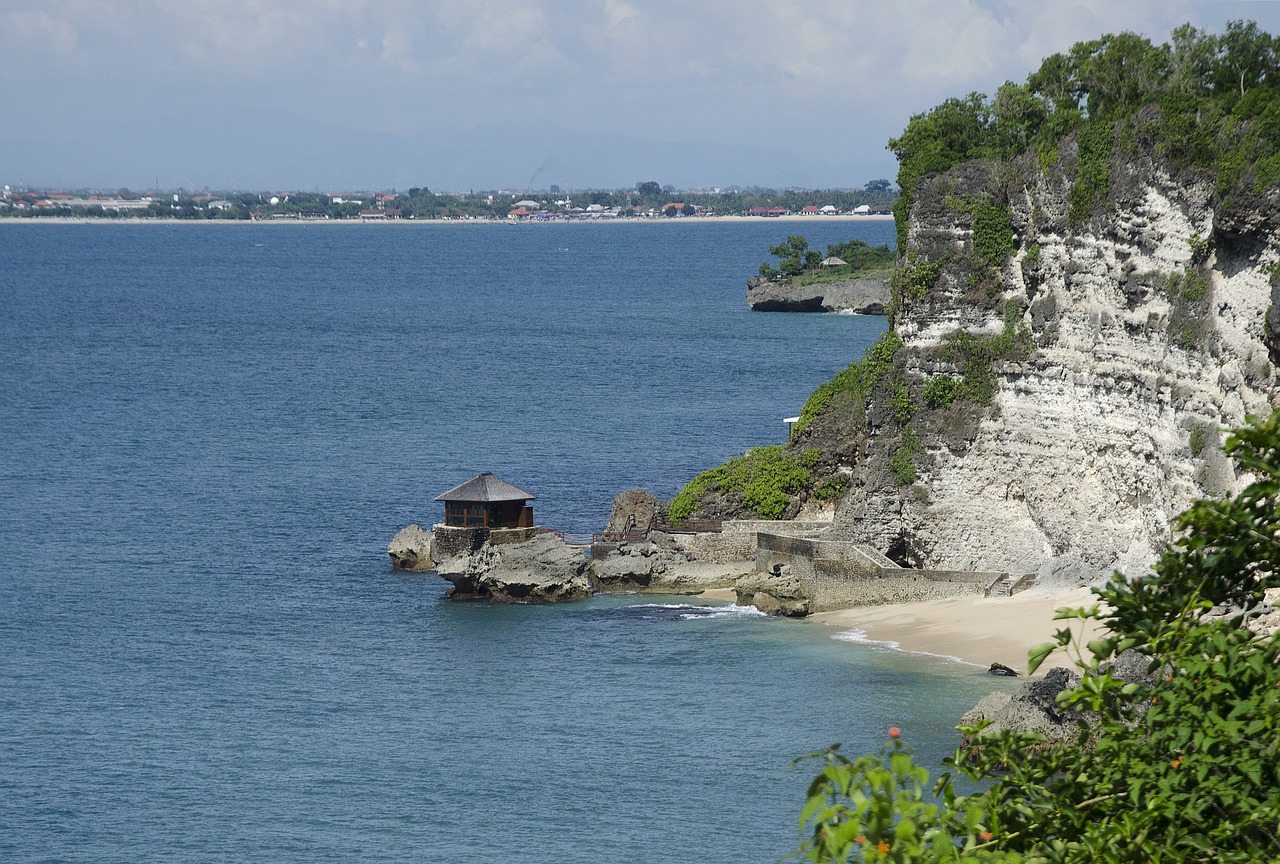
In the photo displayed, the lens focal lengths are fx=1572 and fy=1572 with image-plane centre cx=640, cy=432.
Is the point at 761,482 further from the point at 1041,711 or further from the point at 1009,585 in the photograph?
the point at 1041,711

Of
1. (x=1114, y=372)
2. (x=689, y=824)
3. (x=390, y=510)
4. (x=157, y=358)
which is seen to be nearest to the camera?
(x=689, y=824)

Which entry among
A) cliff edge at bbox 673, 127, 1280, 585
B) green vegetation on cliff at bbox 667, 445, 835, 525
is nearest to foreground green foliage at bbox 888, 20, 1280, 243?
cliff edge at bbox 673, 127, 1280, 585

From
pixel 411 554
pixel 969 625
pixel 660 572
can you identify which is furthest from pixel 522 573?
pixel 969 625

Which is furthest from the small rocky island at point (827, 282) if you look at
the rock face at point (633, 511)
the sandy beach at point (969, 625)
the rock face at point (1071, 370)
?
the sandy beach at point (969, 625)

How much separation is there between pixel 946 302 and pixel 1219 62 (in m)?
9.76

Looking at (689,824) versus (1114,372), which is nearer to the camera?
A: (689,824)

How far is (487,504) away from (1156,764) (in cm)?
3873

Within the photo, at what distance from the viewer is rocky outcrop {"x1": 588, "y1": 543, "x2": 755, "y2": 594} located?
48688 millimetres

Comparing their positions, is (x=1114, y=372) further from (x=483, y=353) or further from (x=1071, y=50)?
(x=483, y=353)

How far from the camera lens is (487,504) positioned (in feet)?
163

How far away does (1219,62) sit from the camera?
42.6 metres

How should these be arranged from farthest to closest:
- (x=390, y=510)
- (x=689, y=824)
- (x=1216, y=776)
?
(x=390, y=510), (x=689, y=824), (x=1216, y=776)

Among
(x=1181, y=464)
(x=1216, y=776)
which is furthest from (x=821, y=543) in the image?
(x=1216, y=776)

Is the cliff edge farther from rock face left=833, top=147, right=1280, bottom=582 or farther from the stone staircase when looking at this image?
the stone staircase
